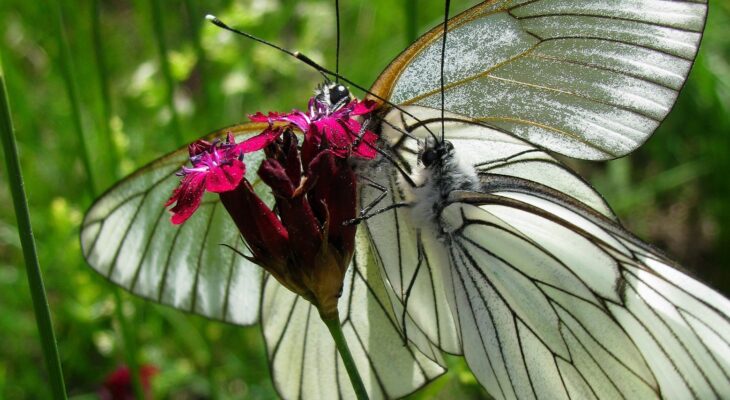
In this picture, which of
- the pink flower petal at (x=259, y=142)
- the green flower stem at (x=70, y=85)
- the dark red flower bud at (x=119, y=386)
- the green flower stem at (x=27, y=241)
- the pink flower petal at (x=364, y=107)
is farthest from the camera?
the dark red flower bud at (x=119, y=386)

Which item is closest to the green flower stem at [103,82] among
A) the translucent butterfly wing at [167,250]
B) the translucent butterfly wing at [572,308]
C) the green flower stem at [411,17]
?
the translucent butterfly wing at [167,250]

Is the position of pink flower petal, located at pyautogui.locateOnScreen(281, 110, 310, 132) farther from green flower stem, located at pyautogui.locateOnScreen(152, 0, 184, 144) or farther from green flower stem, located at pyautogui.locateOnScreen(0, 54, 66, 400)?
green flower stem, located at pyautogui.locateOnScreen(152, 0, 184, 144)

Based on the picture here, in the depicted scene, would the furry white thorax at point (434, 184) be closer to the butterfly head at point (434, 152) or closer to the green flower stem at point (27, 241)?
the butterfly head at point (434, 152)

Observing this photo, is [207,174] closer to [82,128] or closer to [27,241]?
[27,241]

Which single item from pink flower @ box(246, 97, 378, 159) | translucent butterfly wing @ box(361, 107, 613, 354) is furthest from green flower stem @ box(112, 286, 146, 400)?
pink flower @ box(246, 97, 378, 159)

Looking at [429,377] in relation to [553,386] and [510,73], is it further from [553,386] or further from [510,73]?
[510,73]

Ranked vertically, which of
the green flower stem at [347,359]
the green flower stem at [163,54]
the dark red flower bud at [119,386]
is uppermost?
the green flower stem at [163,54]

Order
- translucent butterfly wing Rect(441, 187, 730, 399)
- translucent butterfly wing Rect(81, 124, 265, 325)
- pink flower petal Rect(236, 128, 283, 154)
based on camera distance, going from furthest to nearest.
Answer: translucent butterfly wing Rect(81, 124, 265, 325) < translucent butterfly wing Rect(441, 187, 730, 399) < pink flower petal Rect(236, 128, 283, 154)
